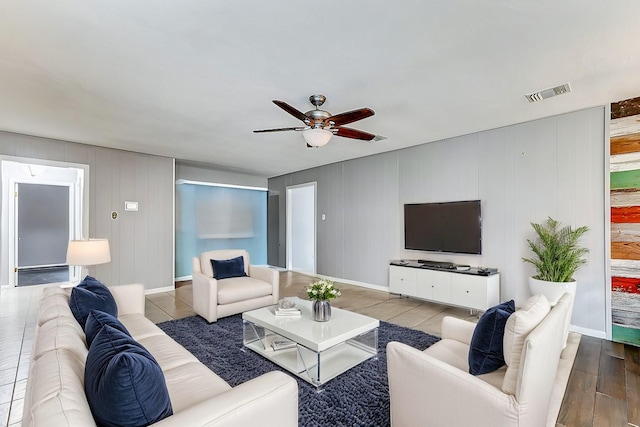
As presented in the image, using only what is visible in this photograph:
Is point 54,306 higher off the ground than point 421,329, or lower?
higher

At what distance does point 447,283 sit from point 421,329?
0.94 metres

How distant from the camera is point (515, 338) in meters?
1.43

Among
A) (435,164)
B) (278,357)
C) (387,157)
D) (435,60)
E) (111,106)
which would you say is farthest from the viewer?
(387,157)

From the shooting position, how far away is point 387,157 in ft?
17.6

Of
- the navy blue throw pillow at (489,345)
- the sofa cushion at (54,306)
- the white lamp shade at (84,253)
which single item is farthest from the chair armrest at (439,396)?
the white lamp shade at (84,253)

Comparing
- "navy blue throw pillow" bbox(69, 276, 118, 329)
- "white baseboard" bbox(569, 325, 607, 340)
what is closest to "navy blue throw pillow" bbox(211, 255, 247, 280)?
"navy blue throw pillow" bbox(69, 276, 118, 329)

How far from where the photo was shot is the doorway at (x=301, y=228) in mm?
7230

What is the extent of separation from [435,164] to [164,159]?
486cm

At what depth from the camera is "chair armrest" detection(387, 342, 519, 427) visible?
1.35 m

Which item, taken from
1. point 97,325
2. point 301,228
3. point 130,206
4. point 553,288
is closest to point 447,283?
point 553,288

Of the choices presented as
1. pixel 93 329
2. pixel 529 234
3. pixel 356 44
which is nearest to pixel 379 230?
pixel 529 234

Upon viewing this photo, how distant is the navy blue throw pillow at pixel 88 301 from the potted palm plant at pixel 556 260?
4.04m

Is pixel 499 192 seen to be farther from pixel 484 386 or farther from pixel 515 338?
pixel 484 386

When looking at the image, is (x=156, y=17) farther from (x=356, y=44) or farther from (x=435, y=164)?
(x=435, y=164)
